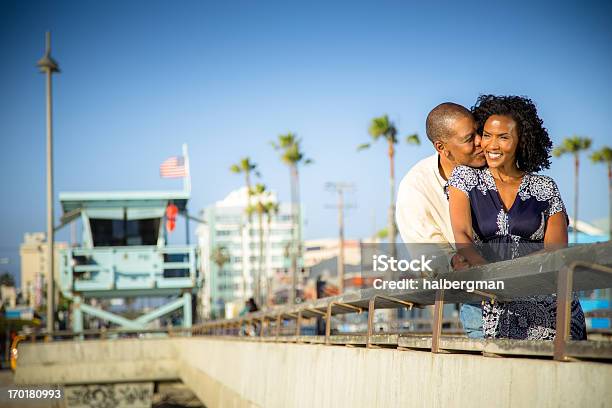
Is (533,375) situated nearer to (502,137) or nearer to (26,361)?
(502,137)

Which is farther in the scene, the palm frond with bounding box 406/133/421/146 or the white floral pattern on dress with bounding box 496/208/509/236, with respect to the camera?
the palm frond with bounding box 406/133/421/146

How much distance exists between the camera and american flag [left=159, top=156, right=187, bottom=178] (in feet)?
161

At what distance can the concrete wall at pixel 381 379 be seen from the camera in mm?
3572

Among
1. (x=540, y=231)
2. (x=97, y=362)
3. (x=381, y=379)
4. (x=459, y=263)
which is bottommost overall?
(x=97, y=362)

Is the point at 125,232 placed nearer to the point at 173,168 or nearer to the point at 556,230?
the point at 173,168

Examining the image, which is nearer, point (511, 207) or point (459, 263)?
point (459, 263)

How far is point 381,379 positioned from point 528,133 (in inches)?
66.2

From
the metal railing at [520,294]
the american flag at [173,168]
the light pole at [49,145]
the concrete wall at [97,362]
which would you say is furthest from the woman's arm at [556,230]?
the american flag at [173,168]

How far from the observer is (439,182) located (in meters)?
6.34

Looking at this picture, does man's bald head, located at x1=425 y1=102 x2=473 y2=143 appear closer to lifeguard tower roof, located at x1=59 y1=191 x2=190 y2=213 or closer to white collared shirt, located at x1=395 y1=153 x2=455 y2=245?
white collared shirt, located at x1=395 y1=153 x2=455 y2=245

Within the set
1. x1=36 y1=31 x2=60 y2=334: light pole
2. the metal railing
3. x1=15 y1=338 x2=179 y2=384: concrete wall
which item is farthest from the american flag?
the metal railing

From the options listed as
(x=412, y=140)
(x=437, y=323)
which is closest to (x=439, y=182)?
(x=437, y=323)

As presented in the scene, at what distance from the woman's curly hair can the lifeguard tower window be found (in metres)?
32.1

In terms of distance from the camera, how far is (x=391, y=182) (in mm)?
82688
